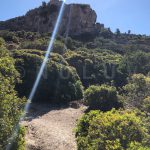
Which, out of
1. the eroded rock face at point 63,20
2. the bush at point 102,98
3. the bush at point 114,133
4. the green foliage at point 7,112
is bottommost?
the bush at point 102,98

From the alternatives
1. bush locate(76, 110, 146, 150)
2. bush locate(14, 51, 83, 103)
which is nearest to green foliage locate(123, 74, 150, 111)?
bush locate(14, 51, 83, 103)

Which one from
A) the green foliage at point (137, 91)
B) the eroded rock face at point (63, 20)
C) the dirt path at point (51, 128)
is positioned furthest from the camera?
the eroded rock face at point (63, 20)

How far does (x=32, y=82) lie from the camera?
1705 inches

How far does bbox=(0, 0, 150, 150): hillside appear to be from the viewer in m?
21.3

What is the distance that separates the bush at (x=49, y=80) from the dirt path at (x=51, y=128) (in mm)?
2074

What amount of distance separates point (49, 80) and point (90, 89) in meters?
4.99

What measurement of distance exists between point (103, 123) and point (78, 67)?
38543 millimetres

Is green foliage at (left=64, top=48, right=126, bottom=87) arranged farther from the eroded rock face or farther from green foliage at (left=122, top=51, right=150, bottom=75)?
the eroded rock face

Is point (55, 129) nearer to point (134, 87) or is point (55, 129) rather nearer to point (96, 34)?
point (134, 87)

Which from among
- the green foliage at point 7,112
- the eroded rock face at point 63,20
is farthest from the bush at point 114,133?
the eroded rock face at point 63,20

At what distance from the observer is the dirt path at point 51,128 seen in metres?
29.9

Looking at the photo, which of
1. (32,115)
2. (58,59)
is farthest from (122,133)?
(58,59)

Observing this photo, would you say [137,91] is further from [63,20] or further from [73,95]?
[63,20]

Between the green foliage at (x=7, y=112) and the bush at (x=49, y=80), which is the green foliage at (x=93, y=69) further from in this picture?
the green foliage at (x=7, y=112)
